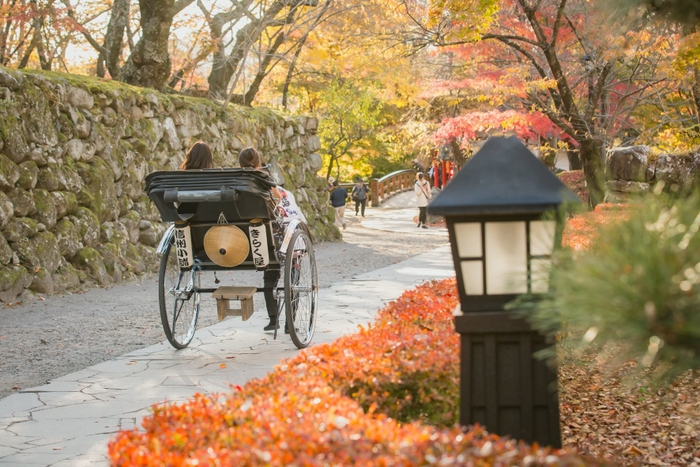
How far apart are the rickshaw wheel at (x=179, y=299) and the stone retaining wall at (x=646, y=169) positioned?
166 inches

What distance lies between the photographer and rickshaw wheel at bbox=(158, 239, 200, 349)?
5.73 m

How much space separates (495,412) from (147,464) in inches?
46.5

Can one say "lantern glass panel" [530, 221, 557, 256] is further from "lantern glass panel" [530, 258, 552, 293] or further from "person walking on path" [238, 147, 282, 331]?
"person walking on path" [238, 147, 282, 331]

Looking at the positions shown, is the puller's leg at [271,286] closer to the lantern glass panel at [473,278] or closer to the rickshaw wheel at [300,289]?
the rickshaw wheel at [300,289]

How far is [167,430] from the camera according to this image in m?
2.34

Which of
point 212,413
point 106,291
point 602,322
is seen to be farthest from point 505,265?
point 106,291

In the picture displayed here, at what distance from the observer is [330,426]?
7.02ft

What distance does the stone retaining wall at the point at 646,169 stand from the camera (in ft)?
27.9

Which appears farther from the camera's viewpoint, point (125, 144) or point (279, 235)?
point (125, 144)

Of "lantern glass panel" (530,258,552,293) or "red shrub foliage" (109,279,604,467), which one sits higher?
"lantern glass panel" (530,258,552,293)

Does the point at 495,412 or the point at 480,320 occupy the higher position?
the point at 480,320

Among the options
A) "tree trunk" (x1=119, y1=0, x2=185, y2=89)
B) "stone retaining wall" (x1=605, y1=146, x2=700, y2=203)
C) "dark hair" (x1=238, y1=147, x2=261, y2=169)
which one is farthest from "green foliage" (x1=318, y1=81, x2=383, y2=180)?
"dark hair" (x1=238, y1=147, x2=261, y2=169)

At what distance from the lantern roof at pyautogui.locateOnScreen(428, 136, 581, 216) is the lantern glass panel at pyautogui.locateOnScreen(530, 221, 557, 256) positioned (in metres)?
0.07

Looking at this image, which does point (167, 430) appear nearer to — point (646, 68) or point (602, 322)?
point (602, 322)
